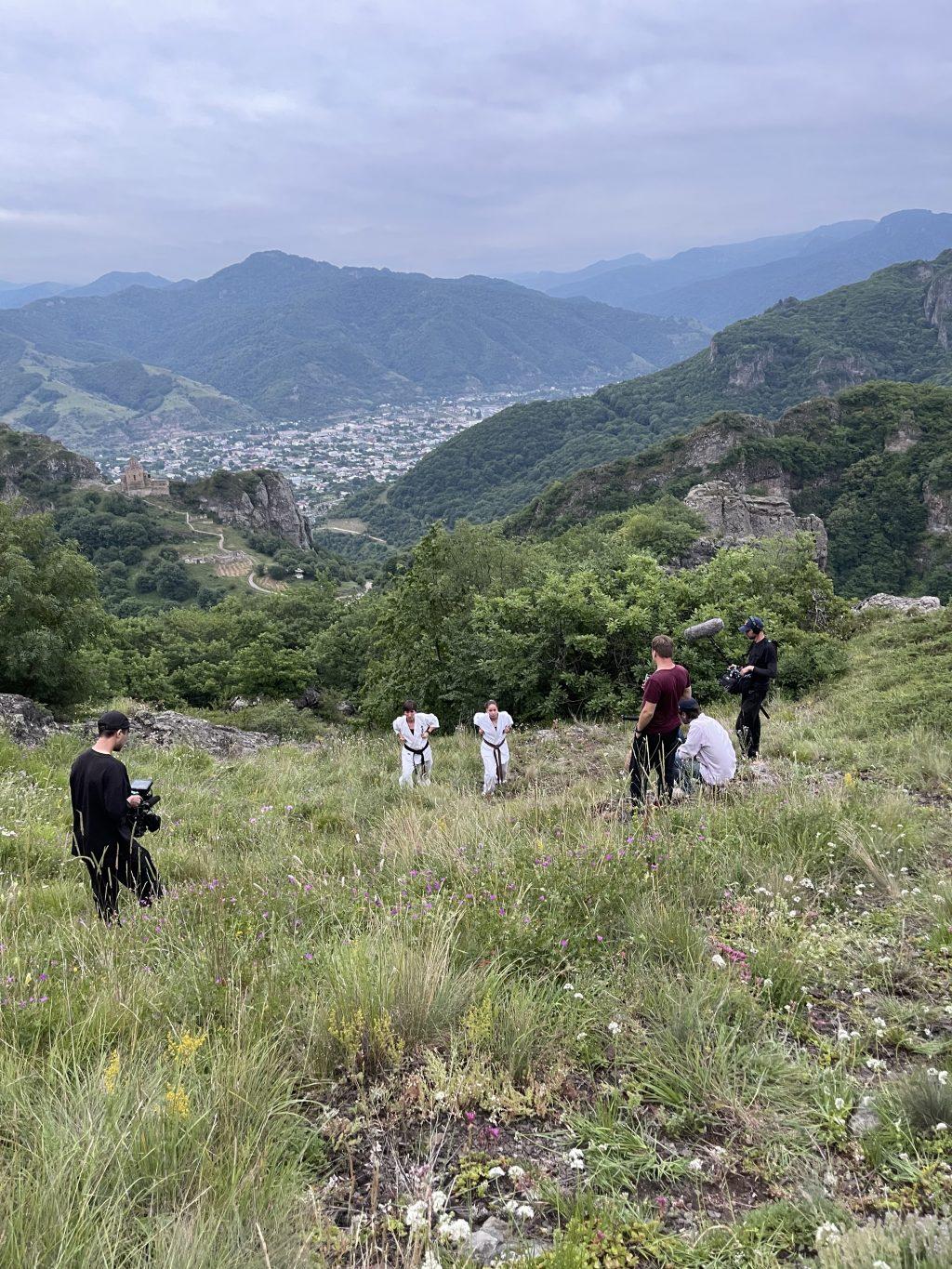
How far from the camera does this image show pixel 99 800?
179 inches

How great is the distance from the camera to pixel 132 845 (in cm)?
464

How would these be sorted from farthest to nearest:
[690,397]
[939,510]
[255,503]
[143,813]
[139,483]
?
[690,397], [255,503], [139,483], [939,510], [143,813]

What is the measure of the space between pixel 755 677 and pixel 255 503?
111 m

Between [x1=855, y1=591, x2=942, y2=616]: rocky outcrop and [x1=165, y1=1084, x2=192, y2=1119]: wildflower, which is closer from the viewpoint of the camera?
[x1=165, y1=1084, x2=192, y2=1119]: wildflower

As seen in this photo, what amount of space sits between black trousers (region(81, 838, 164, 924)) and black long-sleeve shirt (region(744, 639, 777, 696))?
6604 mm

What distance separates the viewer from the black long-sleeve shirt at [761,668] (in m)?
8.48

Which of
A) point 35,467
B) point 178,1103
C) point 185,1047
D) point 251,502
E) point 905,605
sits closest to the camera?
point 178,1103

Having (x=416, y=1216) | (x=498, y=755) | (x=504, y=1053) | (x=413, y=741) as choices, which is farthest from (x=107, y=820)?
(x=498, y=755)

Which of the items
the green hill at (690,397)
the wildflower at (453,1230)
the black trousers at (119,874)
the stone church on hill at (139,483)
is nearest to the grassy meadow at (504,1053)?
the wildflower at (453,1230)

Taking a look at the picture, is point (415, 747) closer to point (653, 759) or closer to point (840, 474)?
point (653, 759)

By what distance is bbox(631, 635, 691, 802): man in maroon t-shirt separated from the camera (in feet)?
21.0

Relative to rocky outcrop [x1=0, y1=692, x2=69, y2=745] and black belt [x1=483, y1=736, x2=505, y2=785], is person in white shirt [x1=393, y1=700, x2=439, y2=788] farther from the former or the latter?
rocky outcrop [x1=0, y1=692, x2=69, y2=745]

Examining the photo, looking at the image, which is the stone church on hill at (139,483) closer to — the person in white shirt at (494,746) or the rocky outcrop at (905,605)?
the rocky outcrop at (905,605)

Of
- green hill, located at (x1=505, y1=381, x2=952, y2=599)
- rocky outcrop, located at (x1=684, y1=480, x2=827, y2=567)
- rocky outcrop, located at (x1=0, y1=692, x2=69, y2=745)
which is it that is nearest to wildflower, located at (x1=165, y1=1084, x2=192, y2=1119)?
rocky outcrop, located at (x1=0, y1=692, x2=69, y2=745)
